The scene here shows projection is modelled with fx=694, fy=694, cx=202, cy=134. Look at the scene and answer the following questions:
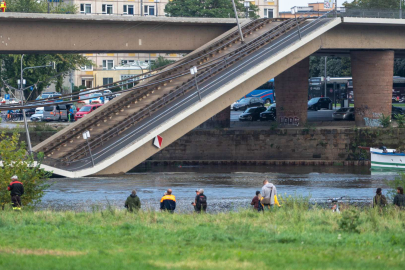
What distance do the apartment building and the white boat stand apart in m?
55.8

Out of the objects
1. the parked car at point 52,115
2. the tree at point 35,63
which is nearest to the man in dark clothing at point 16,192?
the parked car at point 52,115

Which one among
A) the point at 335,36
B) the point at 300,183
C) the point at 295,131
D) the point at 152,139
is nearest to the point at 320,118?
the point at 295,131

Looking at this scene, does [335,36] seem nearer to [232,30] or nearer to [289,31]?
[289,31]

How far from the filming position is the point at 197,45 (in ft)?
168

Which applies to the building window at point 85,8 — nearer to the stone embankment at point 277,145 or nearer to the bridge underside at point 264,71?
the stone embankment at point 277,145

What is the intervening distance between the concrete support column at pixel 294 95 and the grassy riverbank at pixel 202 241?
37838mm

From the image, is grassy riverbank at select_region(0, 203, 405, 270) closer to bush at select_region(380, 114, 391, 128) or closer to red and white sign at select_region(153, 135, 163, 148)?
red and white sign at select_region(153, 135, 163, 148)

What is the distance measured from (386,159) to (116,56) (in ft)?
269

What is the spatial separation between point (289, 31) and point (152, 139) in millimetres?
14964

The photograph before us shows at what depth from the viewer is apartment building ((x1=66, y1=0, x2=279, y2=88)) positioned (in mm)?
111312

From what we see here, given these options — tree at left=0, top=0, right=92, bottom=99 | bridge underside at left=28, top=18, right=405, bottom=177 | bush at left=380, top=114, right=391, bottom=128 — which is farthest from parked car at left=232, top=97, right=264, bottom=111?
bush at left=380, top=114, right=391, bottom=128

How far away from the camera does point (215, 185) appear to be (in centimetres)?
4200

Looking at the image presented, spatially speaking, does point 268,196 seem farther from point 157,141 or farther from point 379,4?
point 379,4

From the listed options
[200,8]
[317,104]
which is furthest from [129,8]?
[317,104]
